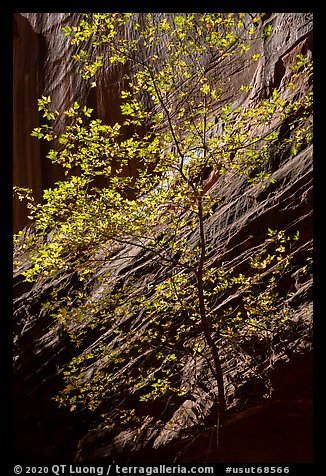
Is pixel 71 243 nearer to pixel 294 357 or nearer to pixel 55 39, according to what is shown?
pixel 294 357

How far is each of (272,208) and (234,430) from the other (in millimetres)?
3090

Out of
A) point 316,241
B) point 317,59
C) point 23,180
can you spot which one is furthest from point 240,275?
point 23,180

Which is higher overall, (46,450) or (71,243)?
(71,243)

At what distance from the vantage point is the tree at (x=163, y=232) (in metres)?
4.13

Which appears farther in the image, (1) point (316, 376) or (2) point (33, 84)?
(2) point (33, 84)

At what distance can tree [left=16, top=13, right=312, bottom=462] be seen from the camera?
4.13 m

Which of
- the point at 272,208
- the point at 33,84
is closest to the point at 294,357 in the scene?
the point at 272,208

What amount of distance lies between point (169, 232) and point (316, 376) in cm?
266

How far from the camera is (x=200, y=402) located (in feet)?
15.3

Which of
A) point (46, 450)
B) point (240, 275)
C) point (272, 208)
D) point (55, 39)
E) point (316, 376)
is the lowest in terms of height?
point (46, 450)

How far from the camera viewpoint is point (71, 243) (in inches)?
172

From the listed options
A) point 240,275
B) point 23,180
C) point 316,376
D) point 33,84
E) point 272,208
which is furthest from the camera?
point 33,84

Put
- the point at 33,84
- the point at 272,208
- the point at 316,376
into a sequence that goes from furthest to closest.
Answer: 1. the point at 33,84
2. the point at 272,208
3. the point at 316,376

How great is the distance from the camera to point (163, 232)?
16.8 feet
